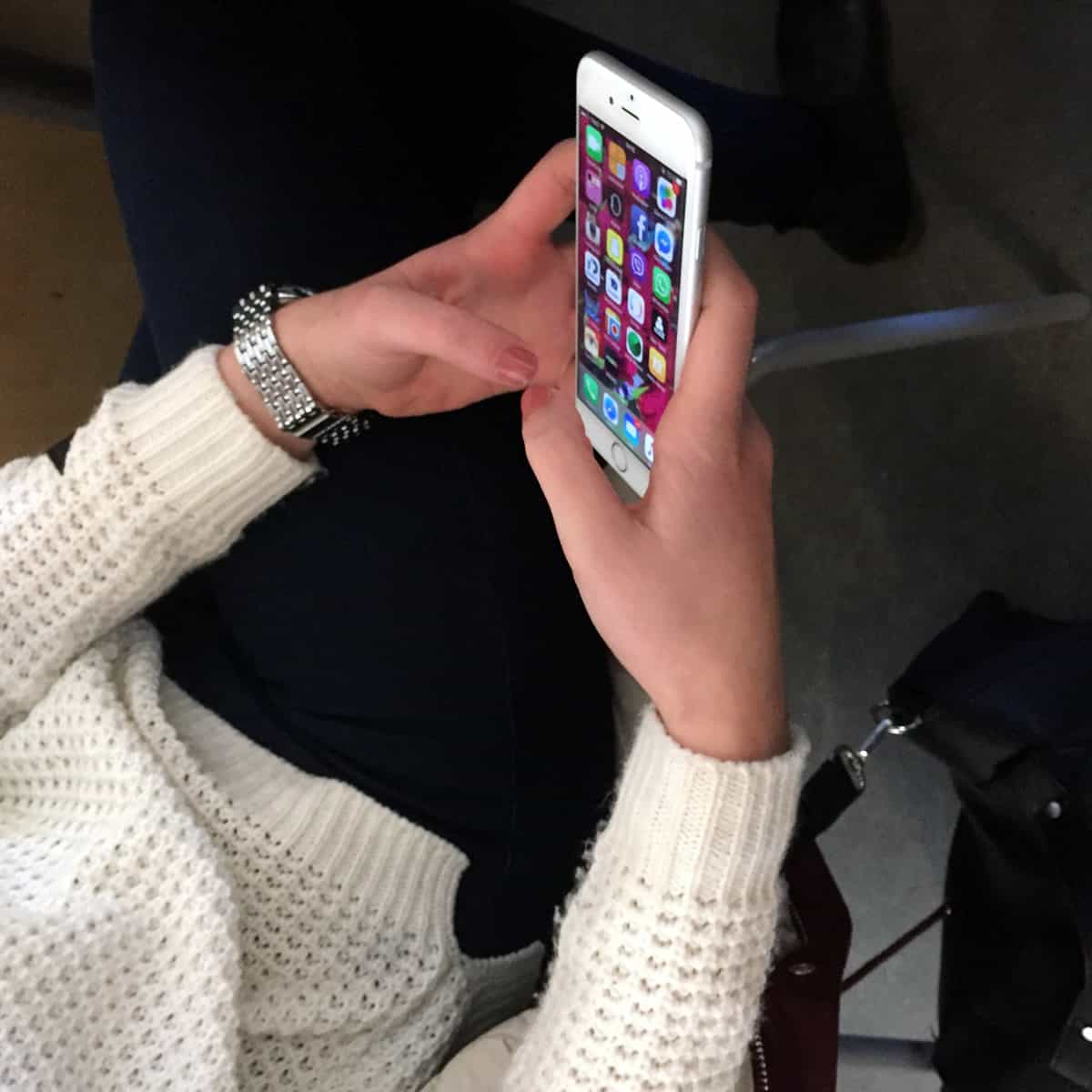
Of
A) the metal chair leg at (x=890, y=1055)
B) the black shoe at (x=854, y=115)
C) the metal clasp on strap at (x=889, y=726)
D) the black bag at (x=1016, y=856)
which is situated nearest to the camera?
the black bag at (x=1016, y=856)

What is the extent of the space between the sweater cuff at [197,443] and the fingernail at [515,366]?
0.16m

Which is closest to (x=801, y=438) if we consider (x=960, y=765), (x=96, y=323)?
(x=960, y=765)

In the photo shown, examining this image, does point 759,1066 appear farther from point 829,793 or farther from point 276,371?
point 276,371

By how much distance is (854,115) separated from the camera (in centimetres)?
85

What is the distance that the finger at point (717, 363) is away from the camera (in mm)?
442

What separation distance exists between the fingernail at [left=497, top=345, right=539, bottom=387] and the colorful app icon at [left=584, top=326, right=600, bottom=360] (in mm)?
72

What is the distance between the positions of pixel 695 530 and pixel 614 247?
0.16 metres

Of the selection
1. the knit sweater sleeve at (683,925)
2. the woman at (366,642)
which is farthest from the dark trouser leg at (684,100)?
the knit sweater sleeve at (683,925)

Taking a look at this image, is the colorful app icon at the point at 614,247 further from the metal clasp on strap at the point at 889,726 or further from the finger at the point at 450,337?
the metal clasp on strap at the point at 889,726

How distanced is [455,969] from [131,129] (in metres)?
0.55

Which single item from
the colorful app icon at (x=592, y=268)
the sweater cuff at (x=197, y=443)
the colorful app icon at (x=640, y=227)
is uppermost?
the colorful app icon at (x=640, y=227)

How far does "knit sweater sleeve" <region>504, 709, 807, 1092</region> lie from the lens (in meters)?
0.49

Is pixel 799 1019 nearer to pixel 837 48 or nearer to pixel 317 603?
pixel 317 603

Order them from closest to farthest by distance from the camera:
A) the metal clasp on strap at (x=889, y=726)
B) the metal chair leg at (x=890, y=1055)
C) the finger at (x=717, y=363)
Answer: the finger at (x=717, y=363) < the metal clasp on strap at (x=889, y=726) < the metal chair leg at (x=890, y=1055)
